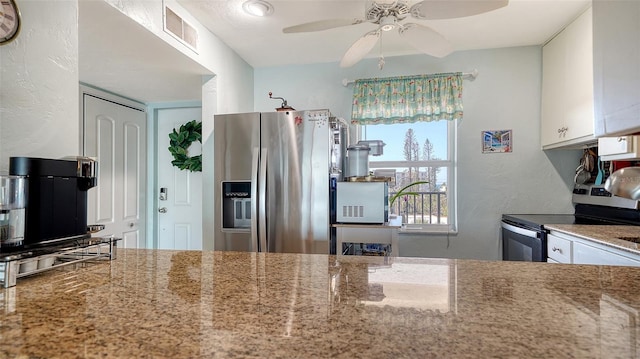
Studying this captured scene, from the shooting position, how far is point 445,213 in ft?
10.0

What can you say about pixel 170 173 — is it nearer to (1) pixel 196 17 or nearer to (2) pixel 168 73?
(2) pixel 168 73

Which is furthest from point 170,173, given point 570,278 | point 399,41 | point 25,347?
point 570,278

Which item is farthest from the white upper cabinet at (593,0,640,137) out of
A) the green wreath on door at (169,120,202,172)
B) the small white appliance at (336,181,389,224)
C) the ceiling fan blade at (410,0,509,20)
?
the green wreath on door at (169,120,202,172)

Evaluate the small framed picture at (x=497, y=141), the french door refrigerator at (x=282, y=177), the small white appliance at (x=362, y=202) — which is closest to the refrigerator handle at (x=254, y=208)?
the french door refrigerator at (x=282, y=177)

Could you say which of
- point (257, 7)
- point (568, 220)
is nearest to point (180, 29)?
point (257, 7)

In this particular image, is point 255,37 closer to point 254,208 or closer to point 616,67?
point 254,208

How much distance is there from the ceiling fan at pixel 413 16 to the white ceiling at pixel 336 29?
0.34 metres

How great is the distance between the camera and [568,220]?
2.43m

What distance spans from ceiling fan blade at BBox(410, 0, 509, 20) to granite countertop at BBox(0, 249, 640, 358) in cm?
119

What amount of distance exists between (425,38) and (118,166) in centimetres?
289

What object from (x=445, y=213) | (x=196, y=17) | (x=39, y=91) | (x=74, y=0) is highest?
(x=196, y=17)

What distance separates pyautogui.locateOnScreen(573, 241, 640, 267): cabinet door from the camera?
1.48 metres

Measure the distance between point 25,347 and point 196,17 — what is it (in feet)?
7.58

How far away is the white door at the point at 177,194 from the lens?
11.3ft
